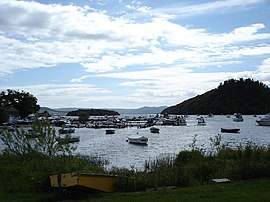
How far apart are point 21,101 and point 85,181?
150m

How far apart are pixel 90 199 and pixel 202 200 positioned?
3.93 m

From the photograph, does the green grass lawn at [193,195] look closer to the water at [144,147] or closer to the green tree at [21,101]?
the water at [144,147]

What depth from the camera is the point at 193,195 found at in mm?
12469

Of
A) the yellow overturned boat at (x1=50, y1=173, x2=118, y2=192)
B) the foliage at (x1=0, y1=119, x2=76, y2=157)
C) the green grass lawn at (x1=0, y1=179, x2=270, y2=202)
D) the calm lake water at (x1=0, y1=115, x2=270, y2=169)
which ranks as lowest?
the calm lake water at (x1=0, y1=115, x2=270, y2=169)

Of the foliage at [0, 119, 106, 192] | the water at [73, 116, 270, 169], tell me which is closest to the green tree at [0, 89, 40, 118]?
the water at [73, 116, 270, 169]

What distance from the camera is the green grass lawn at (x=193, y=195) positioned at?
38.9ft

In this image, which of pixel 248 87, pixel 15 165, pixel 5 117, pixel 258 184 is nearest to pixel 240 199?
pixel 258 184

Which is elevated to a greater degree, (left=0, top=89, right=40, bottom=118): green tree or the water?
(left=0, top=89, right=40, bottom=118): green tree

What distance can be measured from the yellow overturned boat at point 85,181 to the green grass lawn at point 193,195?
0.39 m

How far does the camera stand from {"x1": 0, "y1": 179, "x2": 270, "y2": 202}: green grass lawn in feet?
38.9

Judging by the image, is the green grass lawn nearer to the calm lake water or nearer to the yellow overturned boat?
the yellow overturned boat

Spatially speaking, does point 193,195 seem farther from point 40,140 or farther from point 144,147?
point 144,147

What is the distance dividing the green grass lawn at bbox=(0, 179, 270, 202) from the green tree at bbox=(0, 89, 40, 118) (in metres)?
147

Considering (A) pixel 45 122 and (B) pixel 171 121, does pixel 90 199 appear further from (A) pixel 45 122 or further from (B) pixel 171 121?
(B) pixel 171 121
